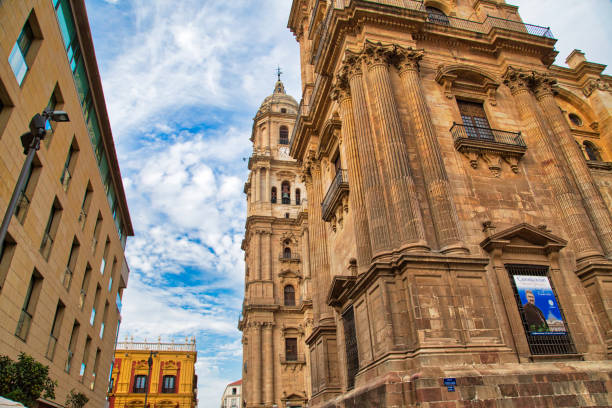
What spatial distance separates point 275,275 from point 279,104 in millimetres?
24740

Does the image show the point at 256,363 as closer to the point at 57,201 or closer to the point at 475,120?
the point at 57,201

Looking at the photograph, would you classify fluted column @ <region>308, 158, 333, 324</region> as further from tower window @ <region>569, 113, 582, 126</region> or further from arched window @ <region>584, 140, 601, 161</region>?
tower window @ <region>569, 113, 582, 126</region>

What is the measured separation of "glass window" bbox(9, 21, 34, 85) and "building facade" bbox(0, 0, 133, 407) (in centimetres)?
3

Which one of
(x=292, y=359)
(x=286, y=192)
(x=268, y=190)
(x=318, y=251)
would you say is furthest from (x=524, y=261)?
(x=286, y=192)

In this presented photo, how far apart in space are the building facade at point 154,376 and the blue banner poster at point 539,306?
48.4 m

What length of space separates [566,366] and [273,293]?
35053 mm

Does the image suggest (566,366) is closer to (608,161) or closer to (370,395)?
(370,395)

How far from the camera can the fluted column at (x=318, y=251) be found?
21.4m

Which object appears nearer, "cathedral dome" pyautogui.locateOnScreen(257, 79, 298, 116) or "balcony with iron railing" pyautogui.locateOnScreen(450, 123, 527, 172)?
"balcony with iron railing" pyautogui.locateOnScreen(450, 123, 527, 172)

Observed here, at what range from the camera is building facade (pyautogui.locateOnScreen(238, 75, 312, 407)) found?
41.7m

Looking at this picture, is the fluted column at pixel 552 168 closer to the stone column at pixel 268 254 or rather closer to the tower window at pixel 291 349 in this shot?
the stone column at pixel 268 254

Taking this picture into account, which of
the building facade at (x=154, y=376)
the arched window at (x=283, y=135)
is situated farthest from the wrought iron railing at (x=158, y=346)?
the arched window at (x=283, y=135)

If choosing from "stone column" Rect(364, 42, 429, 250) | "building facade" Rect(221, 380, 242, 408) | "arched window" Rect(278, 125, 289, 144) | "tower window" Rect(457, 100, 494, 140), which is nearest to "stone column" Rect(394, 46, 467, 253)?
"stone column" Rect(364, 42, 429, 250)

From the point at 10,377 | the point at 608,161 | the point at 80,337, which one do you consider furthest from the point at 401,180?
the point at 80,337
